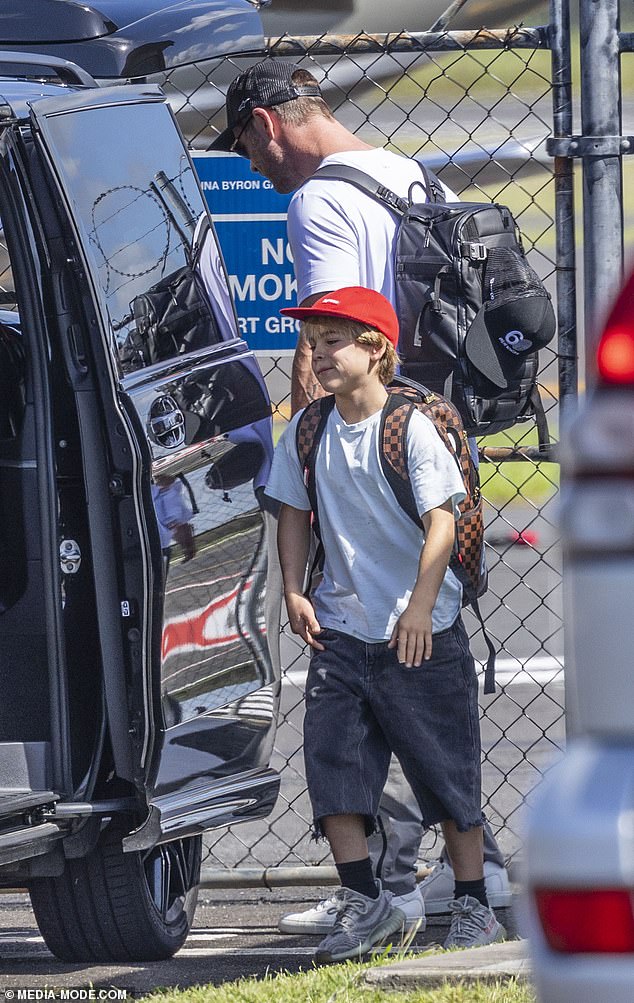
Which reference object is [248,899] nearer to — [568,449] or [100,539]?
[100,539]

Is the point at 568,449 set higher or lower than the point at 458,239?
lower

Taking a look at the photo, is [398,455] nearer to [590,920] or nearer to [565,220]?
[565,220]

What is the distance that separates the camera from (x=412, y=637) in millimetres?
3770

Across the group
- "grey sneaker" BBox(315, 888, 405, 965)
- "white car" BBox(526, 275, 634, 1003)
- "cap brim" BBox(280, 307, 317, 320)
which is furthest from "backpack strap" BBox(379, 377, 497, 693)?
"white car" BBox(526, 275, 634, 1003)

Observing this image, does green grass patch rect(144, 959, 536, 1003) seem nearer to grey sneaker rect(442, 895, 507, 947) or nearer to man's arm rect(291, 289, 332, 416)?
grey sneaker rect(442, 895, 507, 947)

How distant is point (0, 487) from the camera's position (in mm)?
3922

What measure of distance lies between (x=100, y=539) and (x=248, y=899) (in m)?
1.80

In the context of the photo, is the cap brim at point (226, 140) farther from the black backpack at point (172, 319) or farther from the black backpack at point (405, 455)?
the black backpack at point (405, 455)

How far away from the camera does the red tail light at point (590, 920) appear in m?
1.65

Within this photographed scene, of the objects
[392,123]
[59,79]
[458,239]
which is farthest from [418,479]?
[392,123]

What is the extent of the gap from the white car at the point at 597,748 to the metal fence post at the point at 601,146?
2.72 m

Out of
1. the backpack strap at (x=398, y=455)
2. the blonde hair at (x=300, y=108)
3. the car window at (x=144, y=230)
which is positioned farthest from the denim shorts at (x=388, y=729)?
the blonde hair at (x=300, y=108)

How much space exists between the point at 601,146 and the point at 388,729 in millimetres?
1770

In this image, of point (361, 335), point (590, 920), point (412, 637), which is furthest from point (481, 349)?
point (590, 920)
